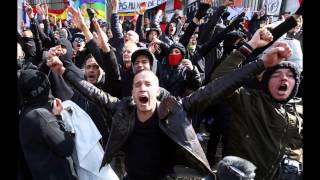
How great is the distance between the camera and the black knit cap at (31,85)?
3.34m

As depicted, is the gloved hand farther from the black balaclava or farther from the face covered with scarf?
the black balaclava

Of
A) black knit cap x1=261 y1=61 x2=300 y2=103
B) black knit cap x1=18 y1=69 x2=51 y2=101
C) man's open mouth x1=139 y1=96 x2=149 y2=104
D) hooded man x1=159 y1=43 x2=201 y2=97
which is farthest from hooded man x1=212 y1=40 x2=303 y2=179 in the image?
black knit cap x1=18 y1=69 x2=51 y2=101

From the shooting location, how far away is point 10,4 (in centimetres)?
177

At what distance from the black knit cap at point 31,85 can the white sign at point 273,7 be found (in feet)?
32.9

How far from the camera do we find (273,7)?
12523mm

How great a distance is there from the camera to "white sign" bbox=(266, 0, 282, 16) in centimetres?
1225

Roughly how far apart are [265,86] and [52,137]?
67.4 inches

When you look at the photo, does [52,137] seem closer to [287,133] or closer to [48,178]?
[48,178]

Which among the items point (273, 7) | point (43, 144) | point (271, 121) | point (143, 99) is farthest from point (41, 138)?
point (273, 7)

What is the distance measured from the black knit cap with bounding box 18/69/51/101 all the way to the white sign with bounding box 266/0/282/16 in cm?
1003

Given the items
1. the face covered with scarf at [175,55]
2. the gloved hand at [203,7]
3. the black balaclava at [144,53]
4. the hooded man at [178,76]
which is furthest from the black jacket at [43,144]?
the gloved hand at [203,7]

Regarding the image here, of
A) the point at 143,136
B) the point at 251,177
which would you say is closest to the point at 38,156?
the point at 143,136

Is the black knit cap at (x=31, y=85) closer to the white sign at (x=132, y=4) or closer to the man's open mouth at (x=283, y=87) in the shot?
the man's open mouth at (x=283, y=87)
